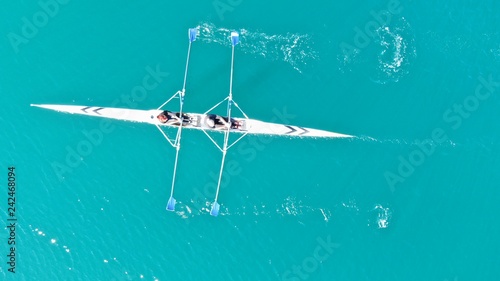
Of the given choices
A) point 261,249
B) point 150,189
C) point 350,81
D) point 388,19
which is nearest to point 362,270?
point 261,249

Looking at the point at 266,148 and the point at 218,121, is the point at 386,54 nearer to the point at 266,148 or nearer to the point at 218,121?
the point at 266,148

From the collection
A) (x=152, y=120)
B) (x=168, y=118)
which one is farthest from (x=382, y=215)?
(x=152, y=120)

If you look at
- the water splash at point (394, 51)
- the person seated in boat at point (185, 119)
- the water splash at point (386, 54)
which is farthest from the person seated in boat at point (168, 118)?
the water splash at point (394, 51)

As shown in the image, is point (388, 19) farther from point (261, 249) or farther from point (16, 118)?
point (16, 118)

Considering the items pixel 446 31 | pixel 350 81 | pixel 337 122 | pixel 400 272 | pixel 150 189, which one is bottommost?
pixel 400 272

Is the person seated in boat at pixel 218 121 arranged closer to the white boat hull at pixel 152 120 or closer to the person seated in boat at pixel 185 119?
the white boat hull at pixel 152 120
